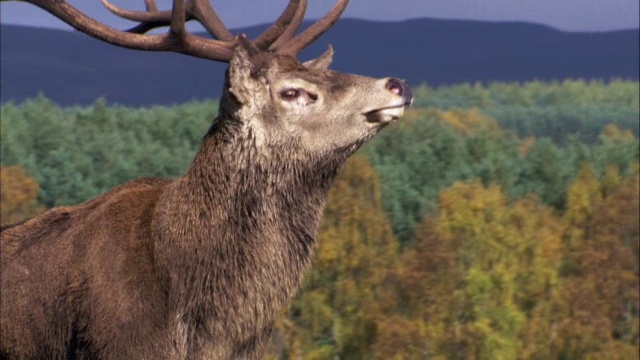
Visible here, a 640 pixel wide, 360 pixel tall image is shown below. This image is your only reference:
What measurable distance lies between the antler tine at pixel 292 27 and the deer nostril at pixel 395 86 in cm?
121

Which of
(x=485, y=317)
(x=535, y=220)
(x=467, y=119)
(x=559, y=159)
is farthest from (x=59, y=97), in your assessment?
(x=485, y=317)

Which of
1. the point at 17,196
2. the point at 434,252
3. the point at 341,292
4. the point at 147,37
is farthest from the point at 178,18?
the point at 17,196

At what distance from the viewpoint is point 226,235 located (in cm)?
827

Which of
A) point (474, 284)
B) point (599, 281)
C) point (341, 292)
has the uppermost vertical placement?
point (474, 284)

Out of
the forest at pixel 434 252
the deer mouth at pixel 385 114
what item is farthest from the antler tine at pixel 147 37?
the forest at pixel 434 252

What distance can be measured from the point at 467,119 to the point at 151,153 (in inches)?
922

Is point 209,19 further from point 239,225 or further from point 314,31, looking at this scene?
point 239,225

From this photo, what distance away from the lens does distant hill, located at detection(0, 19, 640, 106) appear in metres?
67.8

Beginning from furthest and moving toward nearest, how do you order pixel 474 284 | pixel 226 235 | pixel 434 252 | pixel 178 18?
pixel 434 252 → pixel 474 284 → pixel 178 18 → pixel 226 235

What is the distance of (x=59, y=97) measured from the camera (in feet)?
209

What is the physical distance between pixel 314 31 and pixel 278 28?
531 mm

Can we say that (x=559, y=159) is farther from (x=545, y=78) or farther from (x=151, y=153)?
(x=545, y=78)

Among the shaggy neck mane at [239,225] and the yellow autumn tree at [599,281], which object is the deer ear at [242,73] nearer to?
the shaggy neck mane at [239,225]

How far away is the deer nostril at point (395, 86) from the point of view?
802 centimetres
